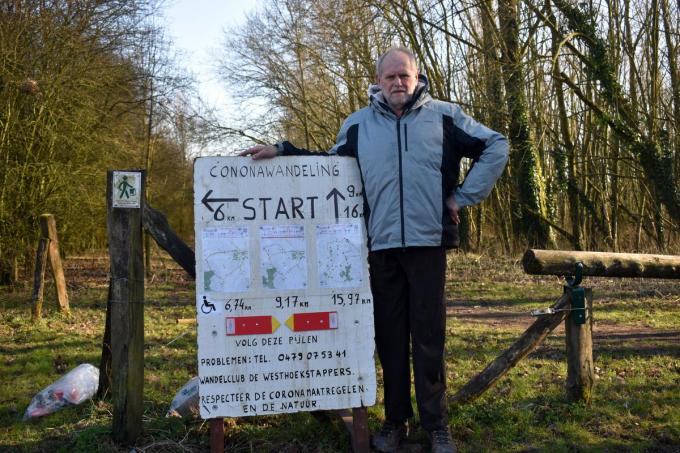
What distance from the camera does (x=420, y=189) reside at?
12.5 feet

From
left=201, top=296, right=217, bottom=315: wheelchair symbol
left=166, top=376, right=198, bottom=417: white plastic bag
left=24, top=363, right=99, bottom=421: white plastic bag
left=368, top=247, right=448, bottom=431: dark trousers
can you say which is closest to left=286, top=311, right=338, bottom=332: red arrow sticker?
left=368, top=247, right=448, bottom=431: dark trousers

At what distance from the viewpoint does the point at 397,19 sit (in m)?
17.4

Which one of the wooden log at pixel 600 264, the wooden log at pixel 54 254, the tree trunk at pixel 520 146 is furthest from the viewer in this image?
the tree trunk at pixel 520 146

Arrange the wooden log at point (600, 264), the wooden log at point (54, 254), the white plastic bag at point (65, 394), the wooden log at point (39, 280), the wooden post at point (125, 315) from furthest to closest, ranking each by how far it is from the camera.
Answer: the wooden log at point (54, 254)
the wooden log at point (39, 280)
the white plastic bag at point (65, 394)
the wooden log at point (600, 264)
the wooden post at point (125, 315)

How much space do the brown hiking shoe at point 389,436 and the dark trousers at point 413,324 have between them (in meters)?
0.06

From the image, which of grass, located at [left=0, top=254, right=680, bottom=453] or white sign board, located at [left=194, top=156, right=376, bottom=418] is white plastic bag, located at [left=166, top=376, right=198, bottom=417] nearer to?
grass, located at [left=0, top=254, right=680, bottom=453]

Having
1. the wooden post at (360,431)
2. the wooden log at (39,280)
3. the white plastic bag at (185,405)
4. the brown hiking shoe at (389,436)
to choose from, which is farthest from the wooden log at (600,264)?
the wooden log at (39,280)

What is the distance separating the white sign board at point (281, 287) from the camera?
382 cm

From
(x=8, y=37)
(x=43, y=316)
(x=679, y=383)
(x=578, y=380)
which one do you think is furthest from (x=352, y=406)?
(x=8, y=37)

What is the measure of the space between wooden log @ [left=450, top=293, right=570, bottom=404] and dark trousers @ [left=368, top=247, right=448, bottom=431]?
30.9 inches

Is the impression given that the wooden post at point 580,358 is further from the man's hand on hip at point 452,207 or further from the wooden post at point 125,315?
the wooden post at point 125,315

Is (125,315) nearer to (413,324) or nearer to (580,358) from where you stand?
(413,324)

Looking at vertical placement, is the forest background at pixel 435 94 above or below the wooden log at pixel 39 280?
above

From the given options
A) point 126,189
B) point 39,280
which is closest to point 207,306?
point 126,189
